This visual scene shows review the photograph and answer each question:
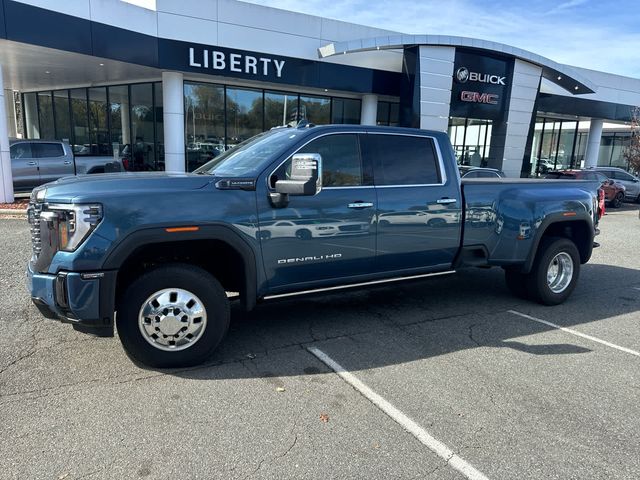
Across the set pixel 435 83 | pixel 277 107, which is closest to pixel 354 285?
pixel 435 83

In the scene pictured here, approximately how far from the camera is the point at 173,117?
52.1 ft

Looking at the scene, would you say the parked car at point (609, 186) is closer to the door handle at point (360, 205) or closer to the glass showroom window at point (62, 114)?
the door handle at point (360, 205)

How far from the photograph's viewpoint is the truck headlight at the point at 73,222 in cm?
343

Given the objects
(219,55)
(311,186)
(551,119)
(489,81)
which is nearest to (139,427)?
(311,186)

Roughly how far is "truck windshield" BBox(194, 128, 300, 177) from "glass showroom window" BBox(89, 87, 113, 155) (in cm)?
1688

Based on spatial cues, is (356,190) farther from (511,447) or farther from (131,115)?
(131,115)

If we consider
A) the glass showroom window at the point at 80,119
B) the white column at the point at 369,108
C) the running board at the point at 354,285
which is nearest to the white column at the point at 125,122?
the glass showroom window at the point at 80,119

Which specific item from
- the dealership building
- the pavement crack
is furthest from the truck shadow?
the dealership building

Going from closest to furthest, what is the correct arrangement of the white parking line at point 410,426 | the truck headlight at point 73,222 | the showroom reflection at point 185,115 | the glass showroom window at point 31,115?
the white parking line at point 410,426 → the truck headlight at point 73,222 → the showroom reflection at point 185,115 → the glass showroom window at point 31,115

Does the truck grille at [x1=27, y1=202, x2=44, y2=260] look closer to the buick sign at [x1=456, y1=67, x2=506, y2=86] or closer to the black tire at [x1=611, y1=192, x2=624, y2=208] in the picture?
the buick sign at [x1=456, y1=67, x2=506, y2=86]

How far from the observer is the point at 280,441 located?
2965 mm

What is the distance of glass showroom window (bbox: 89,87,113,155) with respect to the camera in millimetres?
19594

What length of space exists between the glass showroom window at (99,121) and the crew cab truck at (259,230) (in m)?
17.1

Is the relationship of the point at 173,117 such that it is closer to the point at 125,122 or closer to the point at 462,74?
the point at 125,122
